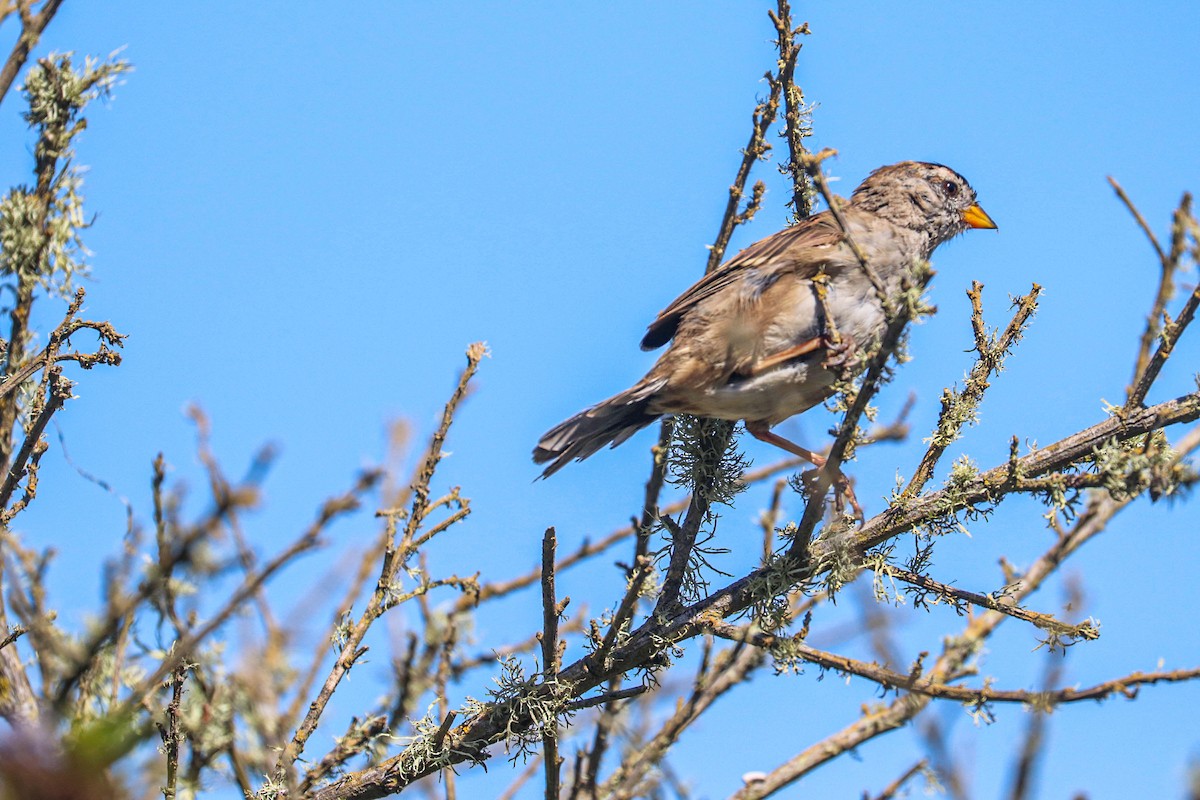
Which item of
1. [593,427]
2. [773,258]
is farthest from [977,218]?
[593,427]

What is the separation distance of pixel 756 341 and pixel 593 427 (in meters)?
0.73

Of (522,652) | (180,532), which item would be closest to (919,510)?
(522,652)

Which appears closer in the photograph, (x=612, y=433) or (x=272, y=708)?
(x=272, y=708)

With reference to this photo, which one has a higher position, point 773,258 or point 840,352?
point 773,258

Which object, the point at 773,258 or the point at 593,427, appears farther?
the point at 773,258

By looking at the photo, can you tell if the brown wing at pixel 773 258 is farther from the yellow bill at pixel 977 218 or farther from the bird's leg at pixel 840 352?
the yellow bill at pixel 977 218

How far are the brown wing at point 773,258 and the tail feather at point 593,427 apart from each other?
1.53ft

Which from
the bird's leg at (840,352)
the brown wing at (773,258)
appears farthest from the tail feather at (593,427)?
the bird's leg at (840,352)

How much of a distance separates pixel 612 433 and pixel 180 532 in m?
3.62

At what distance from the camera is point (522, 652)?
4.68 m

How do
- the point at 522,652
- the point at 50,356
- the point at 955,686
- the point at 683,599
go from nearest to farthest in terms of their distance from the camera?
1. the point at 50,356
2. the point at 955,686
3. the point at 683,599
4. the point at 522,652

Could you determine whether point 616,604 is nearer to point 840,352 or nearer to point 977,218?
point 840,352

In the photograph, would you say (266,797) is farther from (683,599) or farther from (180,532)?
(180,532)

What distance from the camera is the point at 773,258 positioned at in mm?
4777
